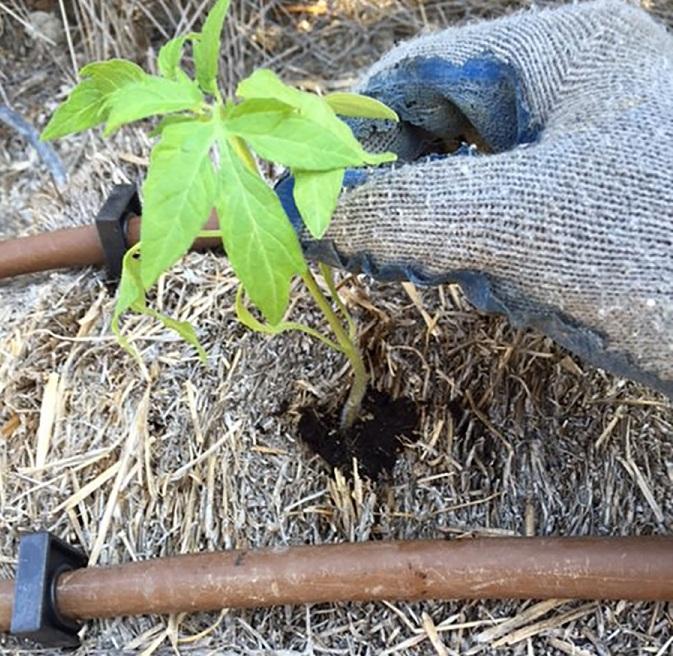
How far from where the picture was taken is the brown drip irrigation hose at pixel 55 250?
1315 millimetres

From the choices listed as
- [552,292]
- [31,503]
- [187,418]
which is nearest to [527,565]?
[552,292]

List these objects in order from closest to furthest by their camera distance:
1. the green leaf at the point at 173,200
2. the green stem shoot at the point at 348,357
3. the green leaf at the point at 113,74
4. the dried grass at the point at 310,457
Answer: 1. the green leaf at the point at 173,200
2. the green leaf at the point at 113,74
3. the green stem shoot at the point at 348,357
4. the dried grass at the point at 310,457

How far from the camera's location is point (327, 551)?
3.38ft

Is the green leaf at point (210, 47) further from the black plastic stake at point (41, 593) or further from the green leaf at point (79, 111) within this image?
the black plastic stake at point (41, 593)

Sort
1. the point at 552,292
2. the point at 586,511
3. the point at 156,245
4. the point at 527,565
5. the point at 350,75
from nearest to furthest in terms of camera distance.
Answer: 1. the point at 156,245
2. the point at 552,292
3. the point at 527,565
4. the point at 586,511
5. the point at 350,75

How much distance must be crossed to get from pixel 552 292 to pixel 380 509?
1.35 feet

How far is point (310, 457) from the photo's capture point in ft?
3.81

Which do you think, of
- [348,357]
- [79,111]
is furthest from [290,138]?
[348,357]

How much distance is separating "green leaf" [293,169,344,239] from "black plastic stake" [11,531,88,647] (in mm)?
564

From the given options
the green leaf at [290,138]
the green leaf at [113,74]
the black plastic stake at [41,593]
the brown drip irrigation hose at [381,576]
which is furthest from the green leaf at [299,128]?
the black plastic stake at [41,593]

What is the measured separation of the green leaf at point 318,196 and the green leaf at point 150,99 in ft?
0.36

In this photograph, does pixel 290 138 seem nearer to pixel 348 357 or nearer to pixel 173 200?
pixel 173 200

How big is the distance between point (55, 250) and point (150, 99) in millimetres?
637

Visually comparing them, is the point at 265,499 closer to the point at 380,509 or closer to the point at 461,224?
the point at 380,509
